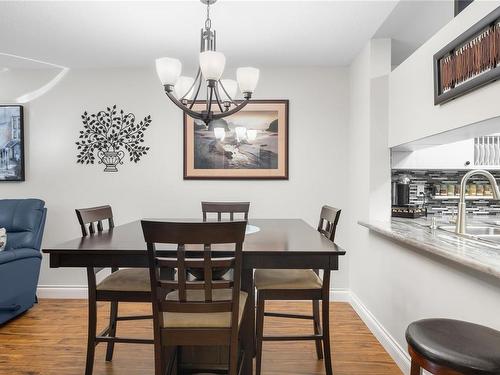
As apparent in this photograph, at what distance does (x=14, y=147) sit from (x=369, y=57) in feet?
11.7

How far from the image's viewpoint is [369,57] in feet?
9.50

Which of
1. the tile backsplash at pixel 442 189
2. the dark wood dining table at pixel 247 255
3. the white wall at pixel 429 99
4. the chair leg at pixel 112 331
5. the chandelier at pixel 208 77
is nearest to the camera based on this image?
the white wall at pixel 429 99

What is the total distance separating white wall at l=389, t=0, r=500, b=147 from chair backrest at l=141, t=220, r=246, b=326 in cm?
123

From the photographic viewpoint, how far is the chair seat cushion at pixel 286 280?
2.06 meters

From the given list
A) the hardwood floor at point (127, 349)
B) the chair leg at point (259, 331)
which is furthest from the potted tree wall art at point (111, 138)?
the chair leg at point (259, 331)

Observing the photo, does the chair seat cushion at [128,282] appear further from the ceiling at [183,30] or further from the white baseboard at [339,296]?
the white baseboard at [339,296]

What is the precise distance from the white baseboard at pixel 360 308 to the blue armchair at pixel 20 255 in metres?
0.38

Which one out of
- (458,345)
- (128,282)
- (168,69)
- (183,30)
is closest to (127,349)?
(128,282)

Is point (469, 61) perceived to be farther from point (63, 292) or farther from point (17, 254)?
point (63, 292)

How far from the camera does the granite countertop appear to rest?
4.45 ft

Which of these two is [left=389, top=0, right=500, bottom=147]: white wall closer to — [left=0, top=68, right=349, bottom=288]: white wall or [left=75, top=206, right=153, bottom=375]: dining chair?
[left=0, top=68, right=349, bottom=288]: white wall

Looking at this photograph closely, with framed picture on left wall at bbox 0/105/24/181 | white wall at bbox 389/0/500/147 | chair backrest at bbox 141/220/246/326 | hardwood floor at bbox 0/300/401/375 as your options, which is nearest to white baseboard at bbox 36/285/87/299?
hardwood floor at bbox 0/300/401/375

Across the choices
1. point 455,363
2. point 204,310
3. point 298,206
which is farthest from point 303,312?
point 455,363

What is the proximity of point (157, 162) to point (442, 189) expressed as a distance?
111 inches
